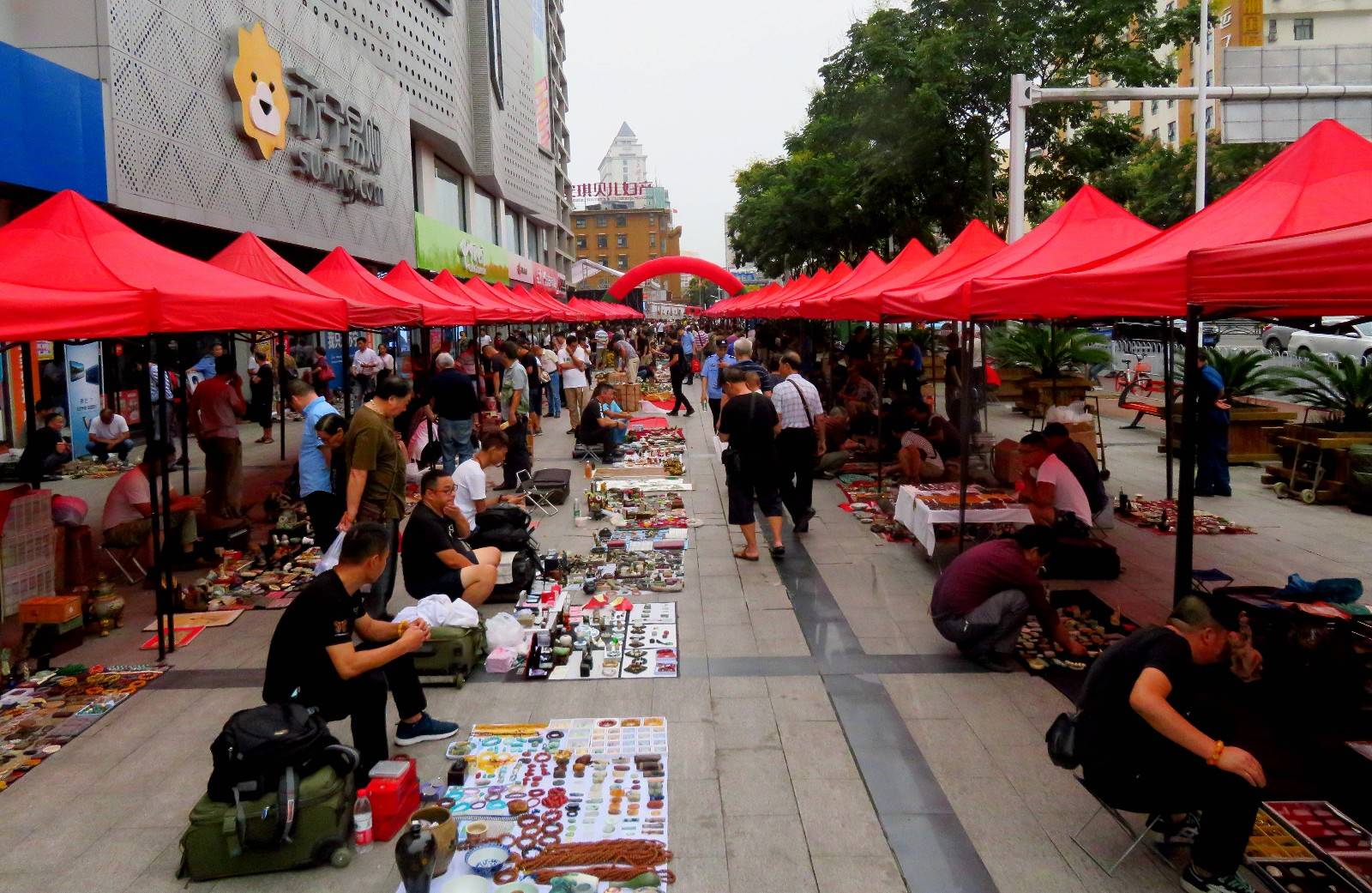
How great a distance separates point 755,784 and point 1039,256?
19.2 ft

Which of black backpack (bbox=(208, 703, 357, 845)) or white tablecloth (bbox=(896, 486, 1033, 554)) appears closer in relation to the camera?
black backpack (bbox=(208, 703, 357, 845))

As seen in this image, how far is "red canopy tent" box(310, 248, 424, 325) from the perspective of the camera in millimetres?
11977

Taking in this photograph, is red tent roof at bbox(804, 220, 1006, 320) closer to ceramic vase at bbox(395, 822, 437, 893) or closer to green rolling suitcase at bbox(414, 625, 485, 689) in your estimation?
green rolling suitcase at bbox(414, 625, 485, 689)

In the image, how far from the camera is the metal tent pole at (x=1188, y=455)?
5219 millimetres

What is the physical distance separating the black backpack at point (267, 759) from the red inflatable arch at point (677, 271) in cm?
4493

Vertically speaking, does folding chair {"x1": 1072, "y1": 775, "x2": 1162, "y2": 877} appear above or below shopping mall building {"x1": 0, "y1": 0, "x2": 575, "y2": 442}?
below

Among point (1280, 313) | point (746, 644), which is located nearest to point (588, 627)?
point (746, 644)

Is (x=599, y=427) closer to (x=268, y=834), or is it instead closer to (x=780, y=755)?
(x=780, y=755)

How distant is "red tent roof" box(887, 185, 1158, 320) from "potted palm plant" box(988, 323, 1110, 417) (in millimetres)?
9203

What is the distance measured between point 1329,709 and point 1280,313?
2459 mm

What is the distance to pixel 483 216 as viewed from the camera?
152 ft

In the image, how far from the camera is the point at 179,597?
312 inches

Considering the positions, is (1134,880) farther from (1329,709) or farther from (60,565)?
(60,565)

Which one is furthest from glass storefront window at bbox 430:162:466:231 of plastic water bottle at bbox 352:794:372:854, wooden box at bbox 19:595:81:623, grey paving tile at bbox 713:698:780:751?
plastic water bottle at bbox 352:794:372:854
